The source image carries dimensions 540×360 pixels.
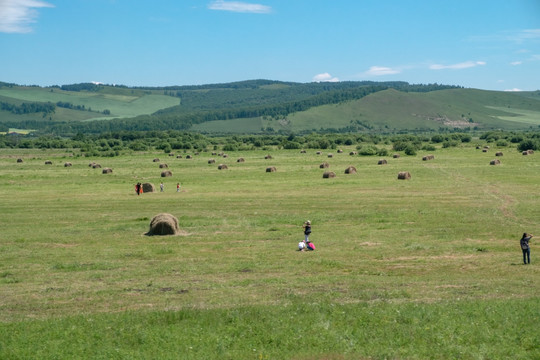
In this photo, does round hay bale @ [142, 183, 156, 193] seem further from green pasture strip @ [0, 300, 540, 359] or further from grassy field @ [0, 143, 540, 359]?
green pasture strip @ [0, 300, 540, 359]

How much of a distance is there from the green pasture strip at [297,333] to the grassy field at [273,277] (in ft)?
0.18

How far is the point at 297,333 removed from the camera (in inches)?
647

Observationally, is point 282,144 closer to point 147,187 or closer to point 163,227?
point 147,187

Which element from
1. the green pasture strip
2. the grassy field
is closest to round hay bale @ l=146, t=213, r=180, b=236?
the grassy field

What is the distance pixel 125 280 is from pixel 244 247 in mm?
8255

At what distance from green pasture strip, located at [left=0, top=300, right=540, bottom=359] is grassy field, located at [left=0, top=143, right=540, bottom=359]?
0.18ft

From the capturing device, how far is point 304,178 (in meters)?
66.3

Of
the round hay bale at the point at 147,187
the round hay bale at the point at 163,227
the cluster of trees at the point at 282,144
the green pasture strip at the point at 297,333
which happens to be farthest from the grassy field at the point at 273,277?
the cluster of trees at the point at 282,144

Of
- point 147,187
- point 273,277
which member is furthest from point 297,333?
point 147,187

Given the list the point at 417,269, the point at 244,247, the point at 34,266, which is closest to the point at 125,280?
the point at 34,266

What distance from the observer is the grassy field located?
15922 mm

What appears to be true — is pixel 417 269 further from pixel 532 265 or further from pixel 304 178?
pixel 304 178

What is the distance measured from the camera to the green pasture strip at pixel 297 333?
1523cm

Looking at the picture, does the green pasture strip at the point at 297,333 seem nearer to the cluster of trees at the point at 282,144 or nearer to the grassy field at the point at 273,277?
the grassy field at the point at 273,277
